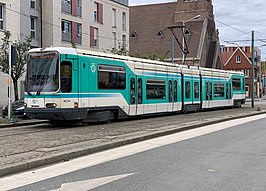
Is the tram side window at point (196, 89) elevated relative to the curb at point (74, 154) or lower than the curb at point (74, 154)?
elevated

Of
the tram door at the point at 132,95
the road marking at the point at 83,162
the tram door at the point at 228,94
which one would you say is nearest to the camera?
the road marking at the point at 83,162

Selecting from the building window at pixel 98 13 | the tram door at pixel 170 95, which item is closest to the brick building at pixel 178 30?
the building window at pixel 98 13

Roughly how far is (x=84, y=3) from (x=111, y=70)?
22655mm

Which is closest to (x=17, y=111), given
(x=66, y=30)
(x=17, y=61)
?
(x=17, y=61)

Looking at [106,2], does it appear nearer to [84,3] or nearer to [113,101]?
[84,3]

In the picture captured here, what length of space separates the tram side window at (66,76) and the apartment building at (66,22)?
13.5m

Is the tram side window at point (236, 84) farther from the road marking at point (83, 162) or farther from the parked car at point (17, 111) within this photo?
the road marking at point (83, 162)

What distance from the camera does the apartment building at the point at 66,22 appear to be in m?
31.4

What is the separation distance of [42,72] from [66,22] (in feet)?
71.4

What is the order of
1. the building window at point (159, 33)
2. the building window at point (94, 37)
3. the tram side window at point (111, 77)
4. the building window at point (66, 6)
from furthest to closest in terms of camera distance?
the building window at point (159, 33) → the building window at point (94, 37) → the building window at point (66, 6) → the tram side window at point (111, 77)

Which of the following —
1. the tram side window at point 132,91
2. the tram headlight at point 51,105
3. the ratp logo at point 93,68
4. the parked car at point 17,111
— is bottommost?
the parked car at point 17,111

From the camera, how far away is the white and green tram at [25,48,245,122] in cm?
1603

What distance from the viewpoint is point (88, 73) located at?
17.0 metres

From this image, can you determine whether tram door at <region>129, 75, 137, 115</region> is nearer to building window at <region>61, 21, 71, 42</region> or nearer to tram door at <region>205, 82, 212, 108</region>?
tram door at <region>205, 82, 212, 108</region>
